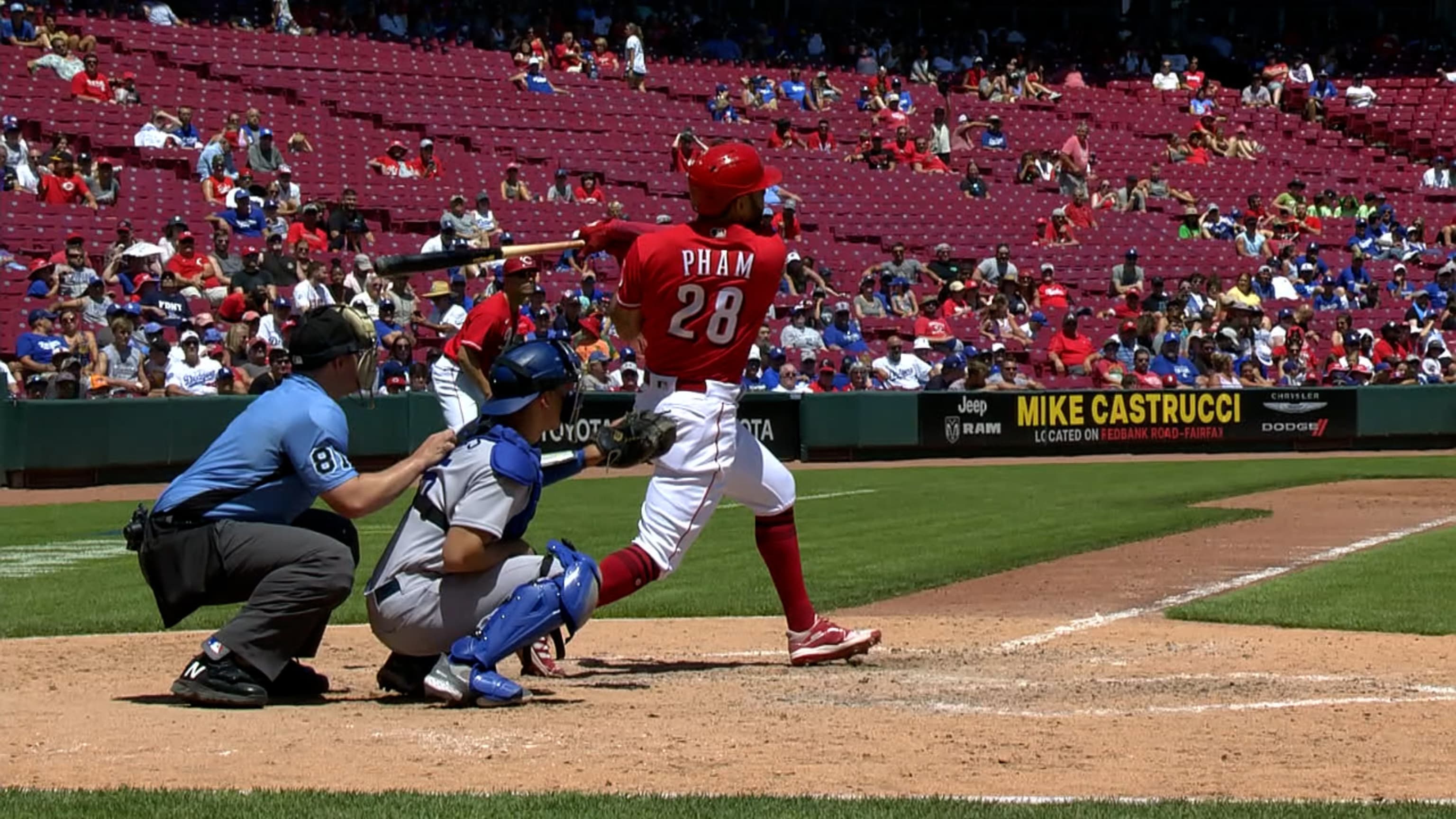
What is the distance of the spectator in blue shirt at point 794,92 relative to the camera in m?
32.2

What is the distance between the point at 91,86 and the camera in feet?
79.7

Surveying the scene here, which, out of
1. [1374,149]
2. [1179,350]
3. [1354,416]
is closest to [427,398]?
[1179,350]

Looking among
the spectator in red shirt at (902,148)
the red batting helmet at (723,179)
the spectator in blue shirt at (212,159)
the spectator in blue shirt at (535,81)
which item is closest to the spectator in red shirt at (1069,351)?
the spectator in red shirt at (902,148)

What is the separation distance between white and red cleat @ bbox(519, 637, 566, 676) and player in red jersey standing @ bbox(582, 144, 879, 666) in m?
0.57

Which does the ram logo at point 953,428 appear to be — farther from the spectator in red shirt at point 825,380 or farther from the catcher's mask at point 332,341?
the catcher's mask at point 332,341

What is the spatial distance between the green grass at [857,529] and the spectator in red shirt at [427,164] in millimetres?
7201

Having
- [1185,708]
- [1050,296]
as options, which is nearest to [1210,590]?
[1185,708]

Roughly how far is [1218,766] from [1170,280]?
24.7 meters

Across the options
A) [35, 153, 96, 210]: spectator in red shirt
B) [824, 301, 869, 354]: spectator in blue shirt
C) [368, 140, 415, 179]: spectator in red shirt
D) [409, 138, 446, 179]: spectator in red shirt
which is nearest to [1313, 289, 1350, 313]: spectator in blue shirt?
[824, 301, 869, 354]: spectator in blue shirt

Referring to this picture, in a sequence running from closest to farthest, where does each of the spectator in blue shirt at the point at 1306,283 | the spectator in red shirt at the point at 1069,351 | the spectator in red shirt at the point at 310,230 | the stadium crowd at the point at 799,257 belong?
the stadium crowd at the point at 799,257
the spectator in red shirt at the point at 310,230
the spectator in red shirt at the point at 1069,351
the spectator in blue shirt at the point at 1306,283

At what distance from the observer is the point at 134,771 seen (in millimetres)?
5270

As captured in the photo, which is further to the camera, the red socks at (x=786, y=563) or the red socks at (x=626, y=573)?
the red socks at (x=786, y=563)

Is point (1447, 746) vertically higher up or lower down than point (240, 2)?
lower down

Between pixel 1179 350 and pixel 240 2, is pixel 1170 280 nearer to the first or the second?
pixel 1179 350
